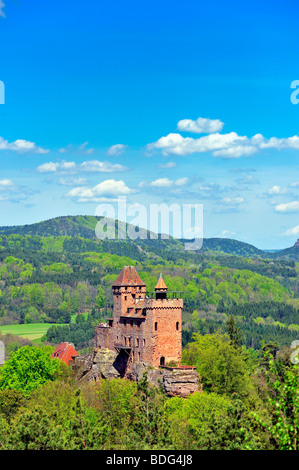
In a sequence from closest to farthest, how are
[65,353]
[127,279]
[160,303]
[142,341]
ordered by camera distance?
1. [160,303]
2. [142,341]
3. [127,279]
4. [65,353]

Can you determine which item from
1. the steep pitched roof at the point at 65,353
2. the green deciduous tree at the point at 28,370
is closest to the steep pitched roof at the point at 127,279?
the green deciduous tree at the point at 28,370

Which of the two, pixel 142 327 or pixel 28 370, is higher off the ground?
pixel 142 327

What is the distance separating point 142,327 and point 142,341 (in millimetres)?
1703

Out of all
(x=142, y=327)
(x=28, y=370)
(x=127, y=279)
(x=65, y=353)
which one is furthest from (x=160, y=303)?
(x=65, y=353)

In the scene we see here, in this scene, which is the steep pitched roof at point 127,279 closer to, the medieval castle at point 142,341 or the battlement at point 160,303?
the medieval castle at point 142,341

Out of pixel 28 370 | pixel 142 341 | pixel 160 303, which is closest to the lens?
pixel 160 303

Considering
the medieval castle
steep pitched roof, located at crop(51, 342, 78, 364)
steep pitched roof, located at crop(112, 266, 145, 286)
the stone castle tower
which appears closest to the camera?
the medieval castle

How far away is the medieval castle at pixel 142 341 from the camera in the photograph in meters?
72.4

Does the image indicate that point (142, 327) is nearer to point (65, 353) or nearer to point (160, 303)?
point (160, 303)

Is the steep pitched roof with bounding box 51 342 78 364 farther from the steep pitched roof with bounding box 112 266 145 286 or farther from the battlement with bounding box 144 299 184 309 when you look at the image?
the battlement with bounding box 144 299 184 309

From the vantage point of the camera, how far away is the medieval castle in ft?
238

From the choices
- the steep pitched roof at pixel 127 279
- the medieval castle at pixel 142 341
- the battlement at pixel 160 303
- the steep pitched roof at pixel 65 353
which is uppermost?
the steep pitched roof at pixel 127 279

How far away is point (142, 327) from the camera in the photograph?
252 ft

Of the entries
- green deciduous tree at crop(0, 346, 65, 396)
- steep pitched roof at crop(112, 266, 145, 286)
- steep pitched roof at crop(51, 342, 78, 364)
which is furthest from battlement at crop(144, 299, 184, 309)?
steep pitched roof at crop(51, 342, 78, 364)
